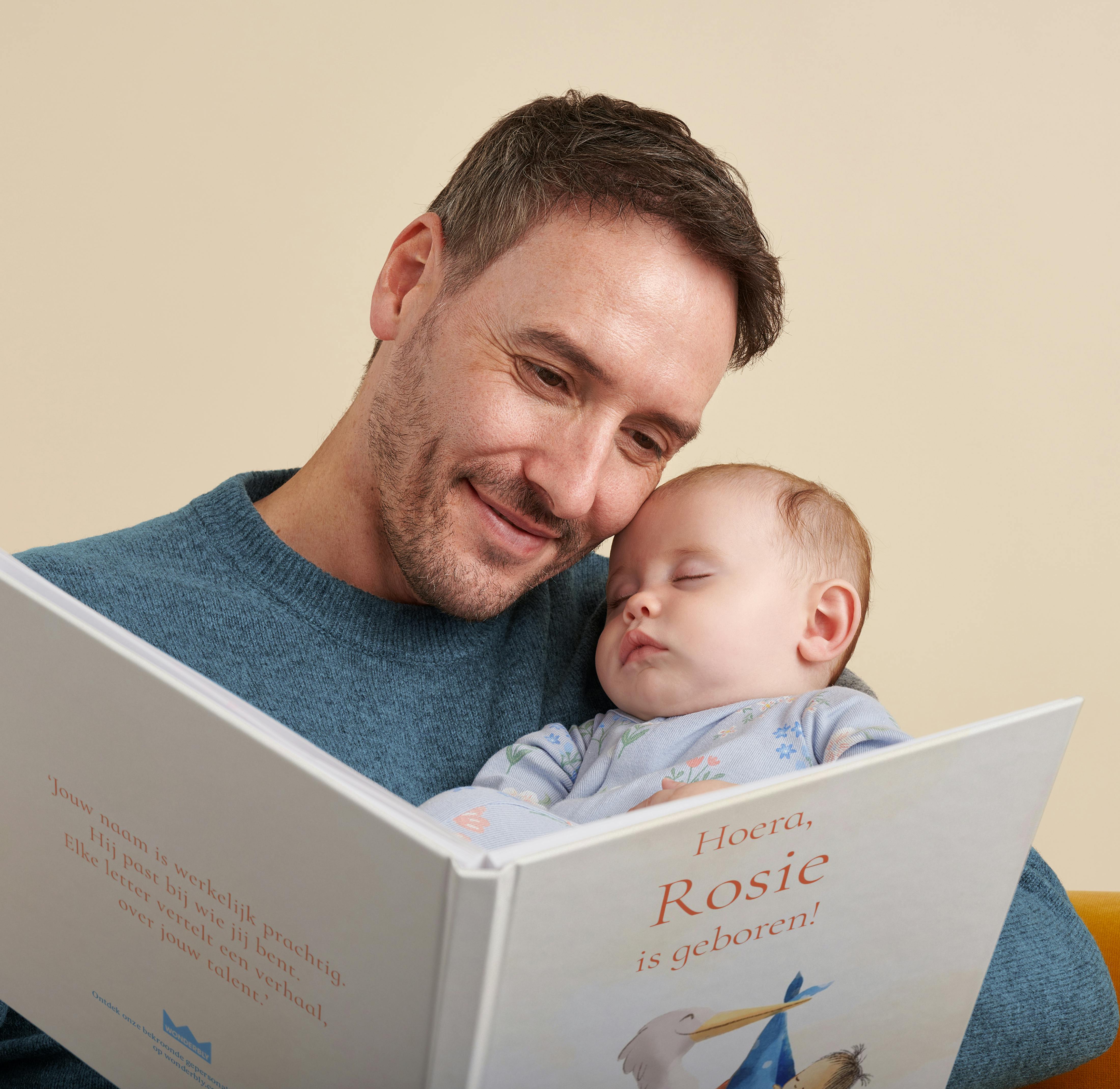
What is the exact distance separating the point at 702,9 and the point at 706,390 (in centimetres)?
179

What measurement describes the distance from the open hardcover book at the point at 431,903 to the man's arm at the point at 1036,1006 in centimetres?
23

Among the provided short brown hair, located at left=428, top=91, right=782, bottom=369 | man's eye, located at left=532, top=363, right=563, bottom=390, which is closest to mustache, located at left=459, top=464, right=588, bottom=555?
man's eye, located at left=532, top=363, right=563, bottom=390

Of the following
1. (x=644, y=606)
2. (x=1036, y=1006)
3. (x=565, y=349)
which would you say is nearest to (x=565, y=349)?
(x=565, y=349)

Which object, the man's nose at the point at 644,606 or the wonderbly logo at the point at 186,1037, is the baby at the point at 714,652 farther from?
the wonderbly logo at the point at 186,1037

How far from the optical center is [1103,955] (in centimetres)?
138

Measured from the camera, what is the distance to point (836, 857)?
0.71 m

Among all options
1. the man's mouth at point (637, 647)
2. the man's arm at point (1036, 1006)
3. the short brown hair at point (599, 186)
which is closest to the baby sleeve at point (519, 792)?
the man's mouth at point (637, 647)

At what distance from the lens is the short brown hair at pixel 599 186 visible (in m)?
1.22

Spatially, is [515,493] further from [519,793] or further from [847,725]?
[847,725]

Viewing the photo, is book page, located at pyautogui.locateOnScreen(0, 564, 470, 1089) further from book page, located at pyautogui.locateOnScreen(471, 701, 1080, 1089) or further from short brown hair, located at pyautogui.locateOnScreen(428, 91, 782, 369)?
short brown hair, located at pyautogui.locateOnScreen(428, 91, 782, 369)

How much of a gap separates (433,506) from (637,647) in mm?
321

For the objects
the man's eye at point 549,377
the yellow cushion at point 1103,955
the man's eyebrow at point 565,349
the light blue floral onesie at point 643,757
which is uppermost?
the man's eyebrow at point 565,349

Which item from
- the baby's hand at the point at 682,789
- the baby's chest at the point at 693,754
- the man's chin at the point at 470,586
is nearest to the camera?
the baby's hand at the point at 682,789

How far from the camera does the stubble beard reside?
48.0 inches
